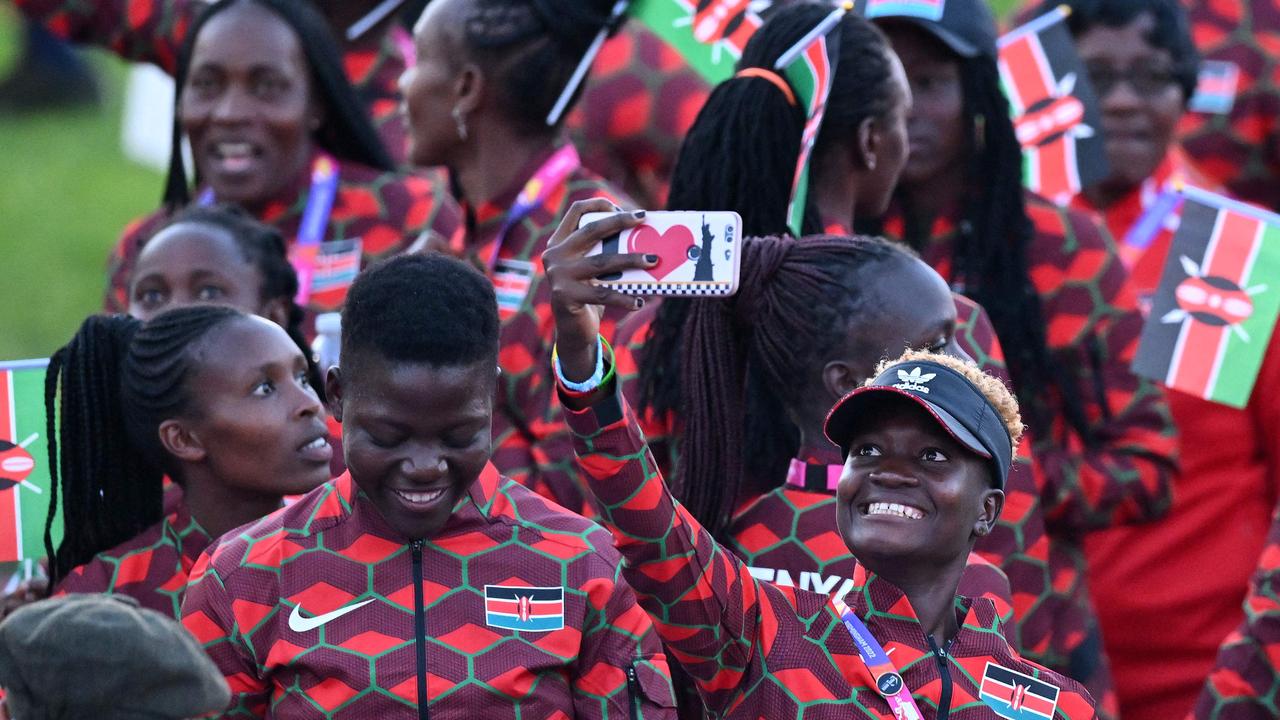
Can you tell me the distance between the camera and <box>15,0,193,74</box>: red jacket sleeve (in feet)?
21.7

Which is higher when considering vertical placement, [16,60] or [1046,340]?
[1046,340]

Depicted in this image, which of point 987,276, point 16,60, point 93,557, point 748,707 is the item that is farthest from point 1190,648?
point 16,60

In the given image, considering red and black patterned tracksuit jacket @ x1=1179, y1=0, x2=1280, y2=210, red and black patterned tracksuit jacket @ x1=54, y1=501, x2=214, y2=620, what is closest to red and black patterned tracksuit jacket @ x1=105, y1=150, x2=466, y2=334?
red and black patterned tracksuit jacket @ x1=54, y1=501, x2=214, y2=620

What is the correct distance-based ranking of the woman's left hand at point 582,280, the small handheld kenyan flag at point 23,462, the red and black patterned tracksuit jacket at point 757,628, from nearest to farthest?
the woman's left hand at point 582,280 < the red and black patterned tracksuit jacket at point 757,628 < the small handheld kenyan flag at point 23,462

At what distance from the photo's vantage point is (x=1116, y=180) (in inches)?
253

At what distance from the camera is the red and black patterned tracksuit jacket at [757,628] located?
3.38m

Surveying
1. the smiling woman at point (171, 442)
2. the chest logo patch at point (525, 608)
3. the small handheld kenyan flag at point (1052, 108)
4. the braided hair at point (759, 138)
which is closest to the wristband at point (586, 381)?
the chest logo patch at point (525, 608)

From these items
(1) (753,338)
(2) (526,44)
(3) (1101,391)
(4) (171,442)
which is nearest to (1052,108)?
(3) (1101,391)

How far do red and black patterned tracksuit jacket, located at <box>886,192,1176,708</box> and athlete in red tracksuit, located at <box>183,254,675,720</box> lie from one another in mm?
1858

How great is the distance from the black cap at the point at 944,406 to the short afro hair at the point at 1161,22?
3008 mm

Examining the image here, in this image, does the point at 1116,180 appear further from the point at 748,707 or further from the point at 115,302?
the point at 748,707

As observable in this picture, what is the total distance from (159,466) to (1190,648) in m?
2.68

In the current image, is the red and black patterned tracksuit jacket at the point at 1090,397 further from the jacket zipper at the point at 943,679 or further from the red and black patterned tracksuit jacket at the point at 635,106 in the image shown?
the jacket zipper at the point at 943,679

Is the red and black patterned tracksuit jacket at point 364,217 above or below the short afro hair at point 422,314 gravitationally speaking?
below
